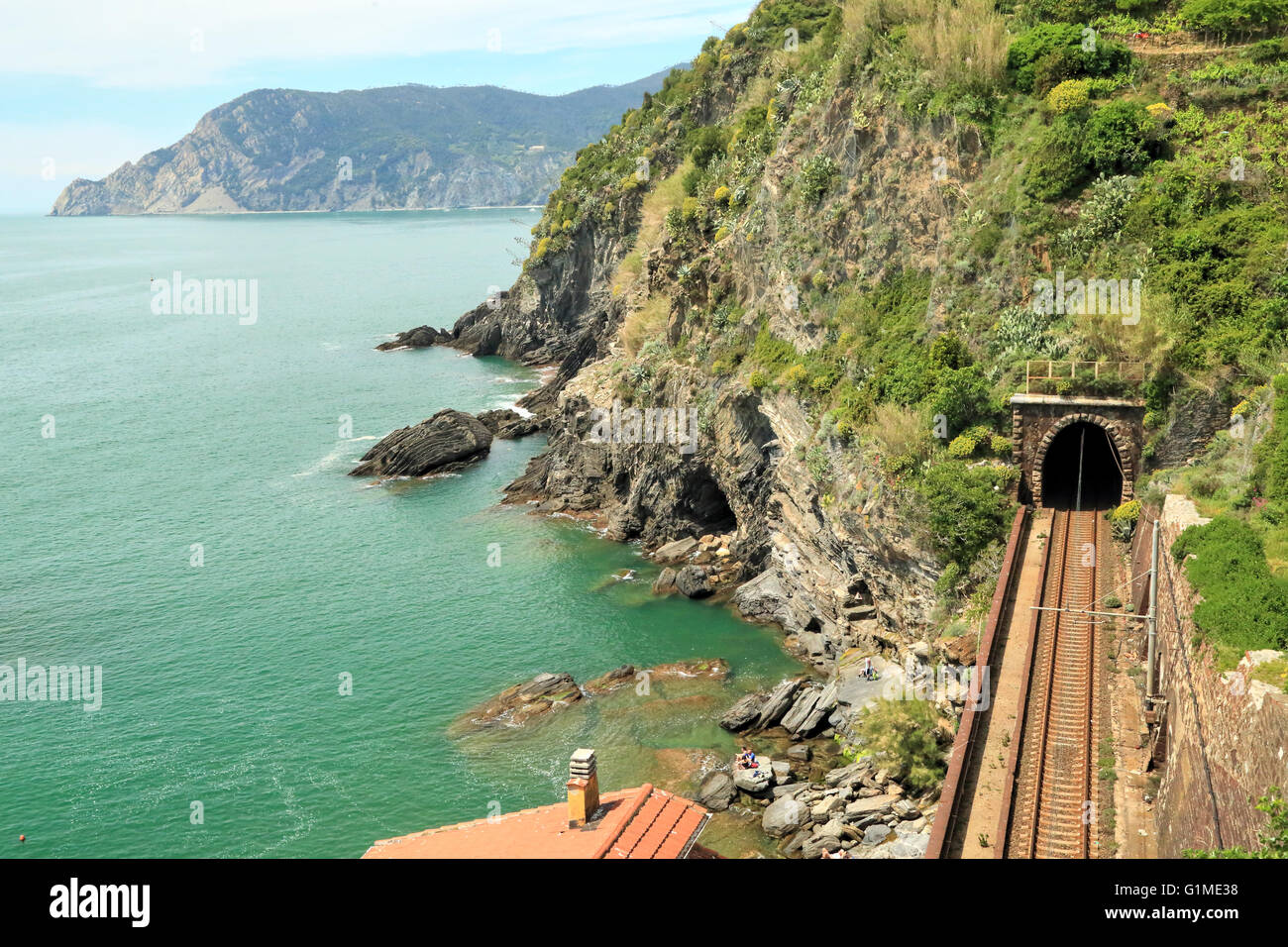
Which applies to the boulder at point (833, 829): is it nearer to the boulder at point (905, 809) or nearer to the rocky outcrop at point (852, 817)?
the rocky outcrop at point (852, 817)

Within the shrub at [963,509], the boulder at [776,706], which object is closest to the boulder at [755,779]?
the boulder at [776,706]

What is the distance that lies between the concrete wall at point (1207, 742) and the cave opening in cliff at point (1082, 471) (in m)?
12.9

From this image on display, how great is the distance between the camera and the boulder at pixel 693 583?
169ft

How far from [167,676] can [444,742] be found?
48.9 ft

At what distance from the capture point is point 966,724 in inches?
1039

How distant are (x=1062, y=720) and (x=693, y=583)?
26374 millimetres

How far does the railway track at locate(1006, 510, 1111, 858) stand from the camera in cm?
2292

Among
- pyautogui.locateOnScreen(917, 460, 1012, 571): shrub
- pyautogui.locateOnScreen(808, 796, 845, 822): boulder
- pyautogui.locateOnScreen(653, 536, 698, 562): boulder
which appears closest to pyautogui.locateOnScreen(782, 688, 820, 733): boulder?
pyautogui.locateOnScreen(808, 796, 845, 822): boulder

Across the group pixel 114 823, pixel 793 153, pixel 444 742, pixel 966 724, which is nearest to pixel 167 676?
pixel 114 823

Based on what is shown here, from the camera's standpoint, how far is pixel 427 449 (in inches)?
2923

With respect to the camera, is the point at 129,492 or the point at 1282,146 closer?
the point at 1282,146

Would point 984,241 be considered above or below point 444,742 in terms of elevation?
above

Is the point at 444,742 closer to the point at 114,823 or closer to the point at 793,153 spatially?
the point at 114,823

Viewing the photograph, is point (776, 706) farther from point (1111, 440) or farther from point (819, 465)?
point (1111, 440)
